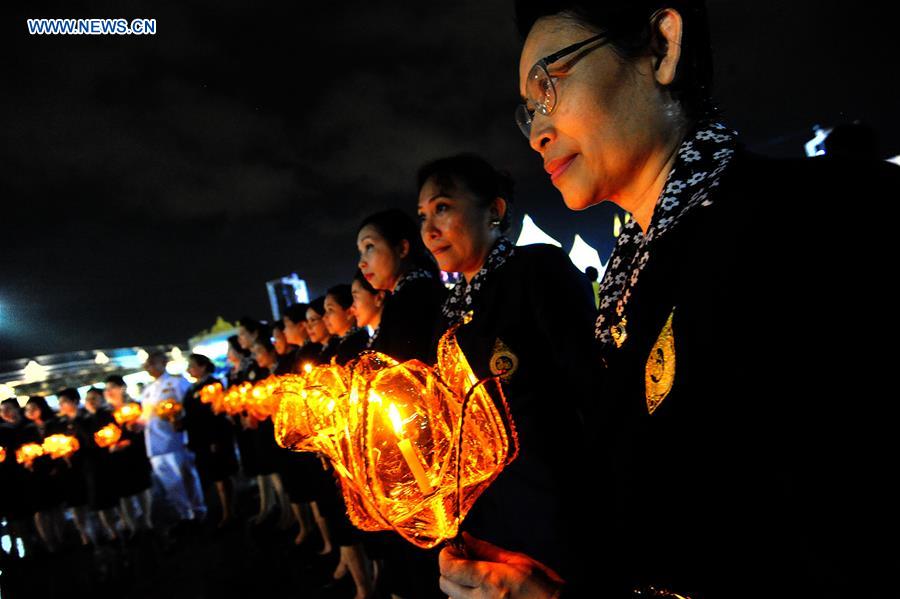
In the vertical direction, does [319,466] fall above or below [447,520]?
below

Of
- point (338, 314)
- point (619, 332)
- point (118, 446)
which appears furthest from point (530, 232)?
point (619, 332)

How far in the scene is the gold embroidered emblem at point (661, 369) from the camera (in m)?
0.77

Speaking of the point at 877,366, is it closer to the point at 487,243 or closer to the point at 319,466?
the point at 487,243

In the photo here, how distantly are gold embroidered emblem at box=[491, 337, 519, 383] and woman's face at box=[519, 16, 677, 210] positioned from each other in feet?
2.61

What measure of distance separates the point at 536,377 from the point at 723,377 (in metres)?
1.12

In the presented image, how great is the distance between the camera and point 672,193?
0.96 meters

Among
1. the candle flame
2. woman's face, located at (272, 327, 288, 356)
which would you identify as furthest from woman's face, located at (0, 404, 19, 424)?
the candle flame

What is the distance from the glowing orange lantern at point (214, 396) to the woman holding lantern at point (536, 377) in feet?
20.1

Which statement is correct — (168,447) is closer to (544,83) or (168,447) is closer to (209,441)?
(209,441)

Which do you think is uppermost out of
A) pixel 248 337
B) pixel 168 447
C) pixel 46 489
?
pixel 248 337

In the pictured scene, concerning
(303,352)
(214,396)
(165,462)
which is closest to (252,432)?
(214,396)

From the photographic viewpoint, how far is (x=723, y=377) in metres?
0.70

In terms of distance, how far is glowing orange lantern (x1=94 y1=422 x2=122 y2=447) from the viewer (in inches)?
291

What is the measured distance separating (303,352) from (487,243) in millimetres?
3775
